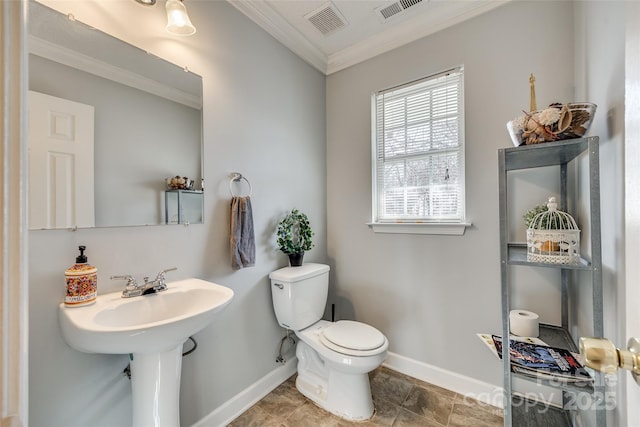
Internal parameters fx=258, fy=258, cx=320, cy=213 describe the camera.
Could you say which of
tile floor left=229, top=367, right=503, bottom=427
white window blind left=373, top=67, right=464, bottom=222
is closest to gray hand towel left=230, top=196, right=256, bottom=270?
tile floor left=229, top=367, right=503, bottom=427

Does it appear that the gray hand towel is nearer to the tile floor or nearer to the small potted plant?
the small potted plant

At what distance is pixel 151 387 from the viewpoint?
103 centimetres

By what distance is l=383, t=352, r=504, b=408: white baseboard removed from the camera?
1587 millimetres

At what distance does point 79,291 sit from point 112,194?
0.40 m

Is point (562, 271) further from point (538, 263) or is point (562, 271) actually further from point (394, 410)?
point (394, 410)

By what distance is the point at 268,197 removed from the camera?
177cm

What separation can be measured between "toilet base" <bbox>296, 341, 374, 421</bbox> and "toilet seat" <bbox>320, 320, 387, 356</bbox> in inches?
7.0

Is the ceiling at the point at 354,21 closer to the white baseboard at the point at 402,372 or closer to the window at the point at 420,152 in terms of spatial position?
the window at the point at 420,152

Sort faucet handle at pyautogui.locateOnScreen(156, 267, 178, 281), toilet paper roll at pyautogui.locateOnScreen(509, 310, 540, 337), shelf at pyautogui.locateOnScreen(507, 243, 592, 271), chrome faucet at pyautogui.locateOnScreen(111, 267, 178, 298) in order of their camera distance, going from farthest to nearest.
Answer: toilet paper roll at pyautogui.locateOnScreen(509, 310, 540, 337) → faucet handle at pyautogui.locateOnScreen(156, 267, 178, 281) → chrome faucet at pyautogui.locateOnScreen(111, 267, 178, 298) → shelf at pyautogui.locateOnScreen(507, 243, 592, 271)

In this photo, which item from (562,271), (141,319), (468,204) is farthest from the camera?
(468,204)

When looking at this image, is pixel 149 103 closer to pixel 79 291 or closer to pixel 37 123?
pixel 37 123

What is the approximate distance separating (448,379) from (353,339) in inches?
30.8

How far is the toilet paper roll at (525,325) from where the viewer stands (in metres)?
1.29

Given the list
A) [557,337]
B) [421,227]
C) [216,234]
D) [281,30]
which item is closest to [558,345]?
[557,337]
